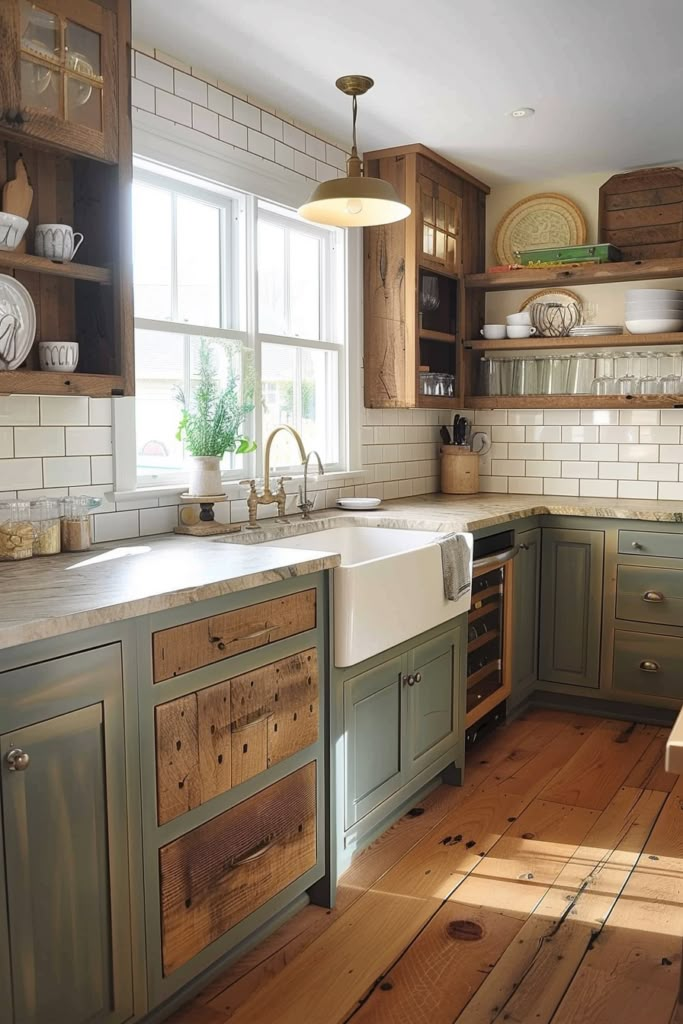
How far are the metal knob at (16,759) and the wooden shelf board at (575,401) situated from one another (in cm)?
359

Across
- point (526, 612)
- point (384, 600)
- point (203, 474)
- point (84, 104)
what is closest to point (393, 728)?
point (384, 600)

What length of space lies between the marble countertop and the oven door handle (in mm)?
146

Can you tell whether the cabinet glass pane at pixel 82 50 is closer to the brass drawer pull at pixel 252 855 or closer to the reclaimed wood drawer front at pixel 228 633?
the reclaimed wood drawer front at pixel 228 633

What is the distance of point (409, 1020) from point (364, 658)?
96 cm

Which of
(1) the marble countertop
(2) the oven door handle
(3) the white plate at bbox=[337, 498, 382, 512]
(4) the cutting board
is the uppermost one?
(4) the cutting board

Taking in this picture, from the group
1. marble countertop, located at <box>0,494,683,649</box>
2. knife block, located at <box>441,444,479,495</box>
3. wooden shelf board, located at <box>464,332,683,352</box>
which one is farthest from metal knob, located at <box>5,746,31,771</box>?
wooden shelf board, located at <box>464,332,683,352</box>

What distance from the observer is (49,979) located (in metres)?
1.74

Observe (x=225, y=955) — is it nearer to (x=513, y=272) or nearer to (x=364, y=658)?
(x=364, y=658)

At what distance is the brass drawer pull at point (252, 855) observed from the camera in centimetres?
224

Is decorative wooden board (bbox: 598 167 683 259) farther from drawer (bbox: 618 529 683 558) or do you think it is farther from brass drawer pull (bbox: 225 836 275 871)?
brass drawer pull (bbox: 225 836 275 871)

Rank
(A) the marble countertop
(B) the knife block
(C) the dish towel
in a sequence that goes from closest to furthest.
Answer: (A) the marble countertop < (C) the dish towel < (B) the knife block

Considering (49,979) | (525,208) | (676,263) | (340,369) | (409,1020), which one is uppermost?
(525,208)

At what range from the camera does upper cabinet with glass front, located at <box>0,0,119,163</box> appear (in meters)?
2.26

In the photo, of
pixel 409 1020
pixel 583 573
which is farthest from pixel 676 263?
pixel 409 1020
